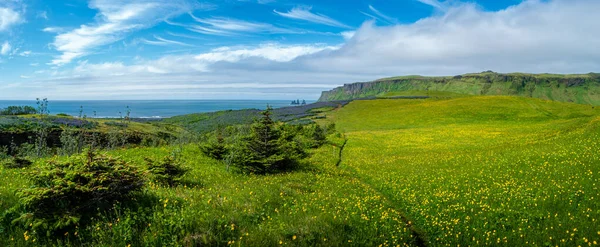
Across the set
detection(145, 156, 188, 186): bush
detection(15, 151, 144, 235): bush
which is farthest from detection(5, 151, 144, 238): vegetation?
detection(145, 156, 188, 186): bush

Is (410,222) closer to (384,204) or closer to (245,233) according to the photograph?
(384,204)

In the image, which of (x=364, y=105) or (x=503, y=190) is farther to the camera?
(x=364, y=105)

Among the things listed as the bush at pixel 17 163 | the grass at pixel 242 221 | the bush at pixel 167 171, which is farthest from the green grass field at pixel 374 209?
the bush at pixel 17 163

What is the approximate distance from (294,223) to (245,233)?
5.80 ft

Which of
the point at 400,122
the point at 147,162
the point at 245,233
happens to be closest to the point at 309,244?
the point at 245,233

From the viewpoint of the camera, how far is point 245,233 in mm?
8047

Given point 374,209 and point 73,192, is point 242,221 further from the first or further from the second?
point 374,209

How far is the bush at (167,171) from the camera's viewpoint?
1360 centimetres

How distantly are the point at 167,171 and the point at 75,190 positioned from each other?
6.27 metres

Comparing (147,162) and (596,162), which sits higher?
(147,162)

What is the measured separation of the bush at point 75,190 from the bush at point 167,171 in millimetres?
4273

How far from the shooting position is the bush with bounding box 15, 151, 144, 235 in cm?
732

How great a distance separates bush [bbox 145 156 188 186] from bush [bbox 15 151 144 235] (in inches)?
168

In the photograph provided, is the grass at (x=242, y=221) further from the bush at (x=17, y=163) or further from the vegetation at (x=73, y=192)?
the bush at (x=17, y=163)
